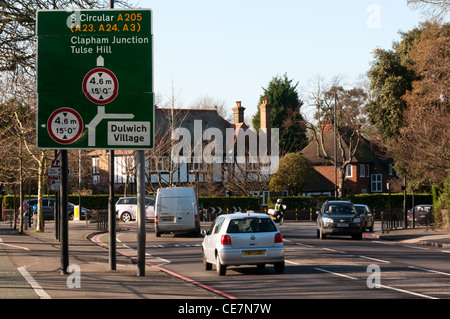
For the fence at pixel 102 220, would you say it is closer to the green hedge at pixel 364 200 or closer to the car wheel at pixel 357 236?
the car wheel at pixel 357 236

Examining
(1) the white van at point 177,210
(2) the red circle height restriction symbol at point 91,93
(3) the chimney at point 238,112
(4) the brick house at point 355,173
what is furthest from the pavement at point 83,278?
(3) the chimney at point 238,112

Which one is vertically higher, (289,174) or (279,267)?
(289,174)

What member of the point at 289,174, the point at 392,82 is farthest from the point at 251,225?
the point at 289,174

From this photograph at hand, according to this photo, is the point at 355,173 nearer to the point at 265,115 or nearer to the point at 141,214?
the point at 265,115

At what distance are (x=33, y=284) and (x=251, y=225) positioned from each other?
5944 millimetres

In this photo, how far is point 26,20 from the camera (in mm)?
19141

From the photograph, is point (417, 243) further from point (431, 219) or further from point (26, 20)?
point (26, 20)

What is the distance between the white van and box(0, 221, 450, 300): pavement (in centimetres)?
656

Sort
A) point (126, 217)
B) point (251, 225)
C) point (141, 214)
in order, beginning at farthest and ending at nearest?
point (126, 217), point (251, 225), point (141, 214)

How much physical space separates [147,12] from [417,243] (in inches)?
753

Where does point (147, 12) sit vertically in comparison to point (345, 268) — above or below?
above

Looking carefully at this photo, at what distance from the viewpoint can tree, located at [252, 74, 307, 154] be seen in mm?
88062

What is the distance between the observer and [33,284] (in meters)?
14.0
